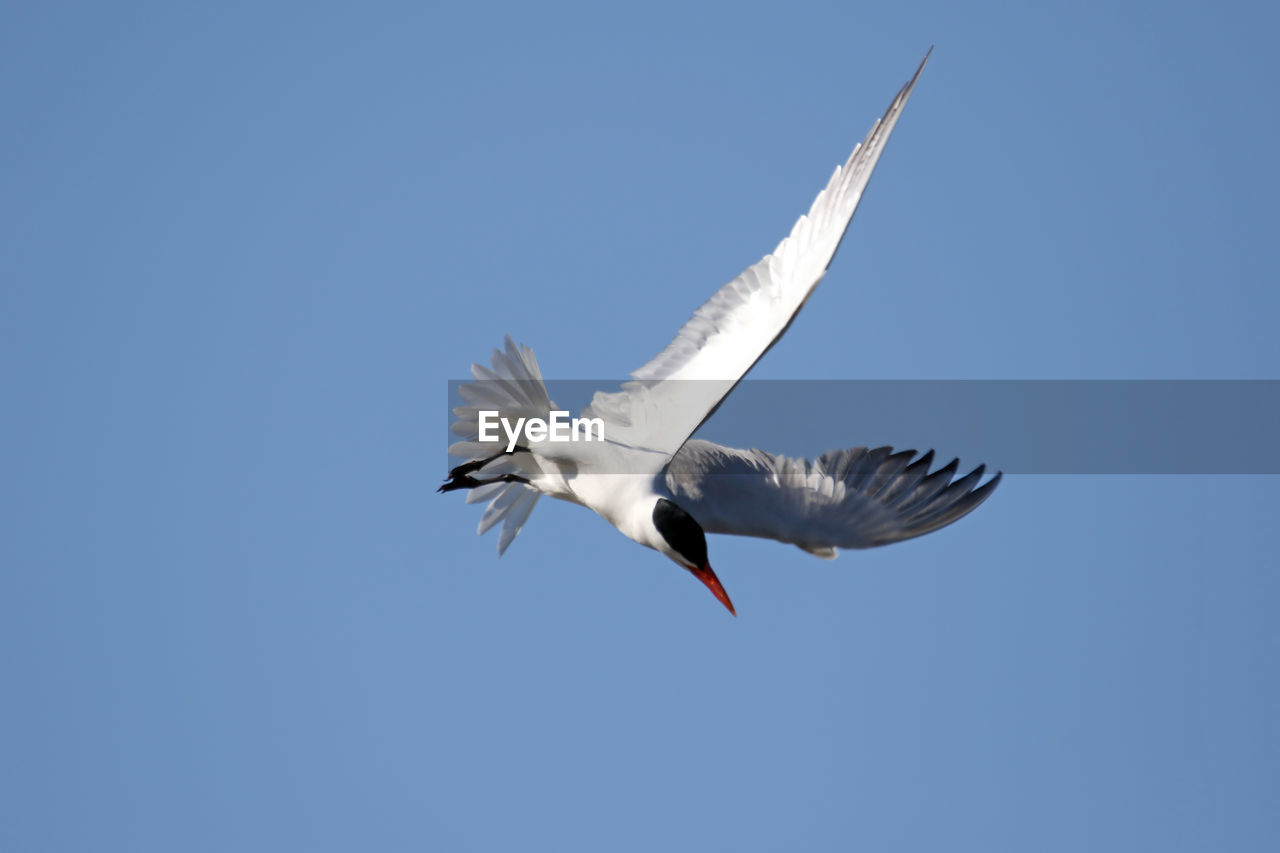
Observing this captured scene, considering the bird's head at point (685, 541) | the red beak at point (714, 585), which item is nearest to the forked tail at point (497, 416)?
the bird's head at point (685, 541)

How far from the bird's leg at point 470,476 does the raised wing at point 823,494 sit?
1.29m

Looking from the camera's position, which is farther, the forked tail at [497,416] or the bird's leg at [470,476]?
the bird's leg at [470,476]

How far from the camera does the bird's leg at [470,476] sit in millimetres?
9258

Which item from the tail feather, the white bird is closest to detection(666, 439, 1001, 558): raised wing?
the white bird

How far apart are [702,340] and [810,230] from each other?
0.98 meters

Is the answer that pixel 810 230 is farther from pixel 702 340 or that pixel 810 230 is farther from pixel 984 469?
pixel 984 469

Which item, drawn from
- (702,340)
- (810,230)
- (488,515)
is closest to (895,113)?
(810,230)

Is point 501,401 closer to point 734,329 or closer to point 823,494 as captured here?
point 734,329

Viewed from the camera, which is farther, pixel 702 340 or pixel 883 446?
pixel 883 446

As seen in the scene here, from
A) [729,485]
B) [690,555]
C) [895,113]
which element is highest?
[895,113]

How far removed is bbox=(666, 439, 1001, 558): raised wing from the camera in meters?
8.60

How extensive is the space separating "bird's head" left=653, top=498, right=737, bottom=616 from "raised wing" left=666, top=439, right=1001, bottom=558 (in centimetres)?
51

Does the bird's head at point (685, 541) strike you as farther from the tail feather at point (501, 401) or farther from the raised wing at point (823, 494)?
the tail feather at point (501, 401)

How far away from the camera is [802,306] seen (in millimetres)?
7609
